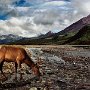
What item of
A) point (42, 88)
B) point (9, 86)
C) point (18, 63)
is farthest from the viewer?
point (18, 63)

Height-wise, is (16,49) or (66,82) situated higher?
(16,49)

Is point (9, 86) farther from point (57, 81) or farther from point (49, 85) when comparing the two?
point (57, 81)

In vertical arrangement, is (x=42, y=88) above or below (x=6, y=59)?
below

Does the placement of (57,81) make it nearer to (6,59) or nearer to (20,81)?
(20,81)

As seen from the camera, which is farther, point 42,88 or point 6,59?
point 6,59

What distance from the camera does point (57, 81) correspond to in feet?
93.1

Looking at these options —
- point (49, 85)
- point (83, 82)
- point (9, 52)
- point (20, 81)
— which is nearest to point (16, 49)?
point (9, 52)

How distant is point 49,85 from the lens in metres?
25.7

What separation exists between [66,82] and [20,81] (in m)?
4.44

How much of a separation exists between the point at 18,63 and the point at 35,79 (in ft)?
9.16

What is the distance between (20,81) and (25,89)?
12.7ft

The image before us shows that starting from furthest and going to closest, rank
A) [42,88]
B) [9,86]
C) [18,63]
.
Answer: [18,63]
[9,86]
[42,88]

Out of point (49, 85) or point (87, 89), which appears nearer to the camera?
point (87, 89)

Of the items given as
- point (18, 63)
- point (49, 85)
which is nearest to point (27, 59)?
point (18, 63)
